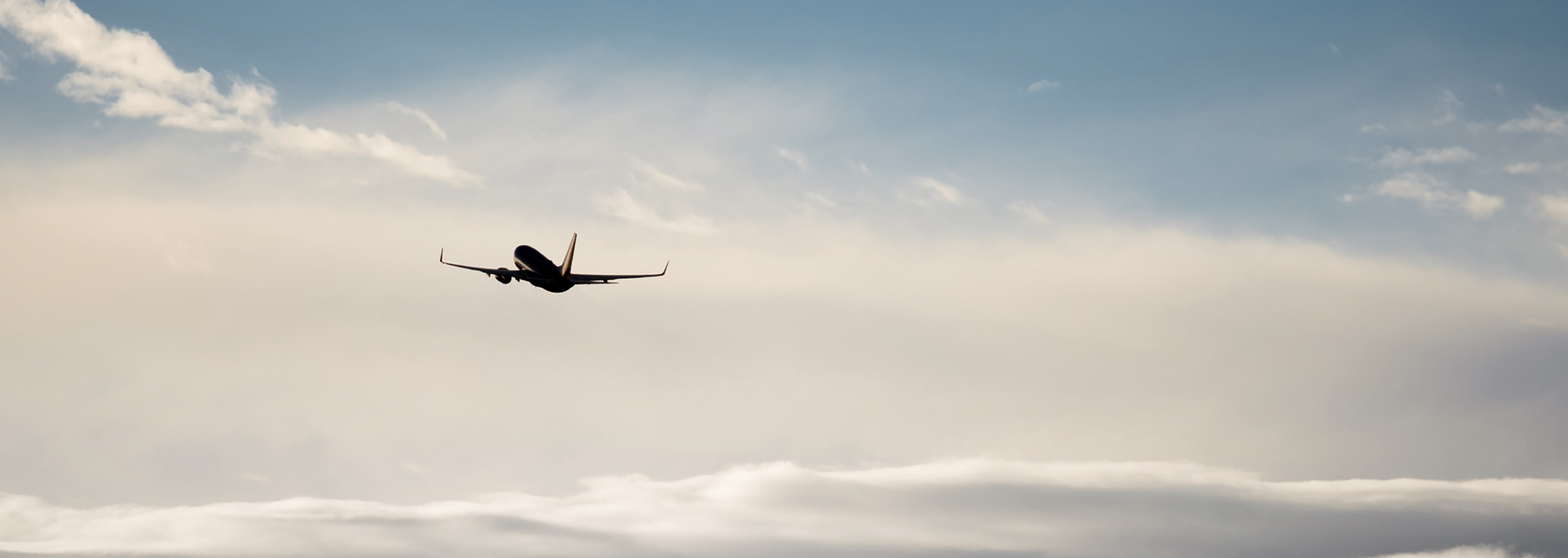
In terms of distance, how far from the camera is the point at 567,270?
183 metres

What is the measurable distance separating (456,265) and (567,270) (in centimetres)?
1860

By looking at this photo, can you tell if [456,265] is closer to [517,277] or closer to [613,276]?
[517,277]

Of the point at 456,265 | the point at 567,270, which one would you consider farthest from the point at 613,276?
the point at 456,265

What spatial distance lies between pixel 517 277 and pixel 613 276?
58.4 ft

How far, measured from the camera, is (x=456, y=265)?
7121 inches

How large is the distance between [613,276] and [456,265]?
26859 millimetres

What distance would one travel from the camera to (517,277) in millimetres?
184750

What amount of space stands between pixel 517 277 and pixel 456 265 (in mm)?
10386

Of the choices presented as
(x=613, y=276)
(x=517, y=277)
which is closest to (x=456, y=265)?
(x=517, y=277)

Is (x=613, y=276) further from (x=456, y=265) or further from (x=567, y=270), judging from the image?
(x=456, y=265)

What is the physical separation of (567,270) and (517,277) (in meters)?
9.27

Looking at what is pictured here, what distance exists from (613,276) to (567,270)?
870cm

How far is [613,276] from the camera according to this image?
181 metres
